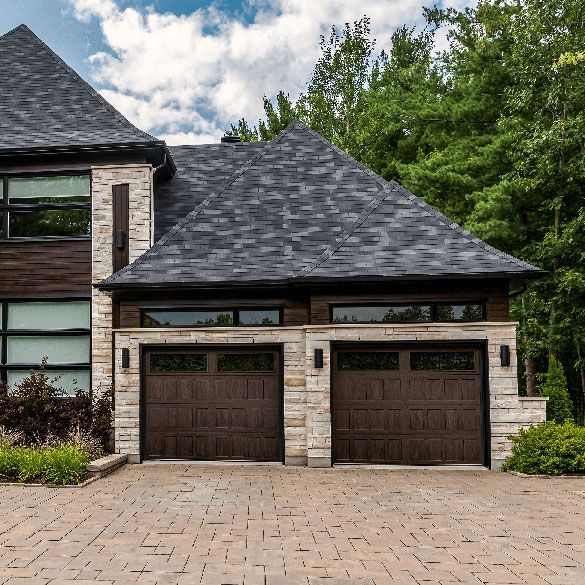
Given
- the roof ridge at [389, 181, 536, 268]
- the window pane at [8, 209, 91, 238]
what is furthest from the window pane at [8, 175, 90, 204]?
the roof ridge at [389, 181, 536, 268]

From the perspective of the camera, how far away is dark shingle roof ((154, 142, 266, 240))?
1350cm

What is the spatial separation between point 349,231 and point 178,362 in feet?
13.9

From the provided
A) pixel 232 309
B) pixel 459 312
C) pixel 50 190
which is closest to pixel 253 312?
pixel 232 309

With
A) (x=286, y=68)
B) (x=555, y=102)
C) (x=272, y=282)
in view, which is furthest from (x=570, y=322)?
(x=286, y=68)

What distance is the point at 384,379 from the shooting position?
34.8 ft

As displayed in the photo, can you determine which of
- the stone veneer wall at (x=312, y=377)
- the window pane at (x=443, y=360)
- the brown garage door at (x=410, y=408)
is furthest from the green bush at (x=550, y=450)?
the window pane at (x=443, y=360)

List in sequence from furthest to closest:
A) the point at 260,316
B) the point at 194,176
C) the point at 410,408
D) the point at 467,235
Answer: the point at 194,176 < the point at 467,235 < the point at 260,316 < the point at 410,408

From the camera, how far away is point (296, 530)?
253 inches

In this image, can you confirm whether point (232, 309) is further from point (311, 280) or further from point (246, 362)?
point (311, 280)

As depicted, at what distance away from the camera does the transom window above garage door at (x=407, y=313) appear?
35.1 ft

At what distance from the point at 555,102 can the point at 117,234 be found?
14.0 meters

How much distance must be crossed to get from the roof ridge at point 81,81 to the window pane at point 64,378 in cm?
518

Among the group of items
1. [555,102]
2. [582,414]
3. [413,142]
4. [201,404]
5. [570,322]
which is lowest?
[582,414]

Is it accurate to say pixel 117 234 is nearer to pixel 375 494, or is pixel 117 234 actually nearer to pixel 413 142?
pixel 375 494
